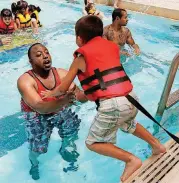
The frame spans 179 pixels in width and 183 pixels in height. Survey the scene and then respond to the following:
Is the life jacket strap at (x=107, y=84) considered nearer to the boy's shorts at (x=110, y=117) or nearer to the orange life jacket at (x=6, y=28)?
the boy's shorts at (x=110, y=117)

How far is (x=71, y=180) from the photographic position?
3.88 metres

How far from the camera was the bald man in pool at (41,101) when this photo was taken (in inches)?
124

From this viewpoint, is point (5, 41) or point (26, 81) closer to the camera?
point (26, 81)

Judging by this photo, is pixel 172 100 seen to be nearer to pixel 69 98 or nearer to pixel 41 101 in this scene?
pixel 69 98

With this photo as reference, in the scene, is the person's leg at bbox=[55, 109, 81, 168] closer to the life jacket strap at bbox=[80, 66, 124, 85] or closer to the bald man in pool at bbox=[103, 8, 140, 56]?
the life jacket strap at bbox=[80, 66, 124, 85]

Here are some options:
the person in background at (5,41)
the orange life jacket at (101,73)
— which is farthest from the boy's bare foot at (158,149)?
the person in background at (5,41)

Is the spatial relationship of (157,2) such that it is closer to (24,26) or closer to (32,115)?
(24,26)

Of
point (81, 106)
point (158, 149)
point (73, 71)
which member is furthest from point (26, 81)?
point (81, 106)

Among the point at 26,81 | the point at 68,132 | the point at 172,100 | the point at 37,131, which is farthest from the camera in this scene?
the point at 172,100

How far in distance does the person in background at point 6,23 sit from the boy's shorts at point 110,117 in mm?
Result: 5693

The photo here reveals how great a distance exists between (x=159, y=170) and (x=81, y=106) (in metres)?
2.84

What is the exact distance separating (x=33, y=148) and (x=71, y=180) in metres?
0.74

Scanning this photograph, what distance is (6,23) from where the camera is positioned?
781 cm

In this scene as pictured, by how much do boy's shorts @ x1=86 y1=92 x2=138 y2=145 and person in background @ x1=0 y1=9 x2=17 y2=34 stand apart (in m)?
5.69
